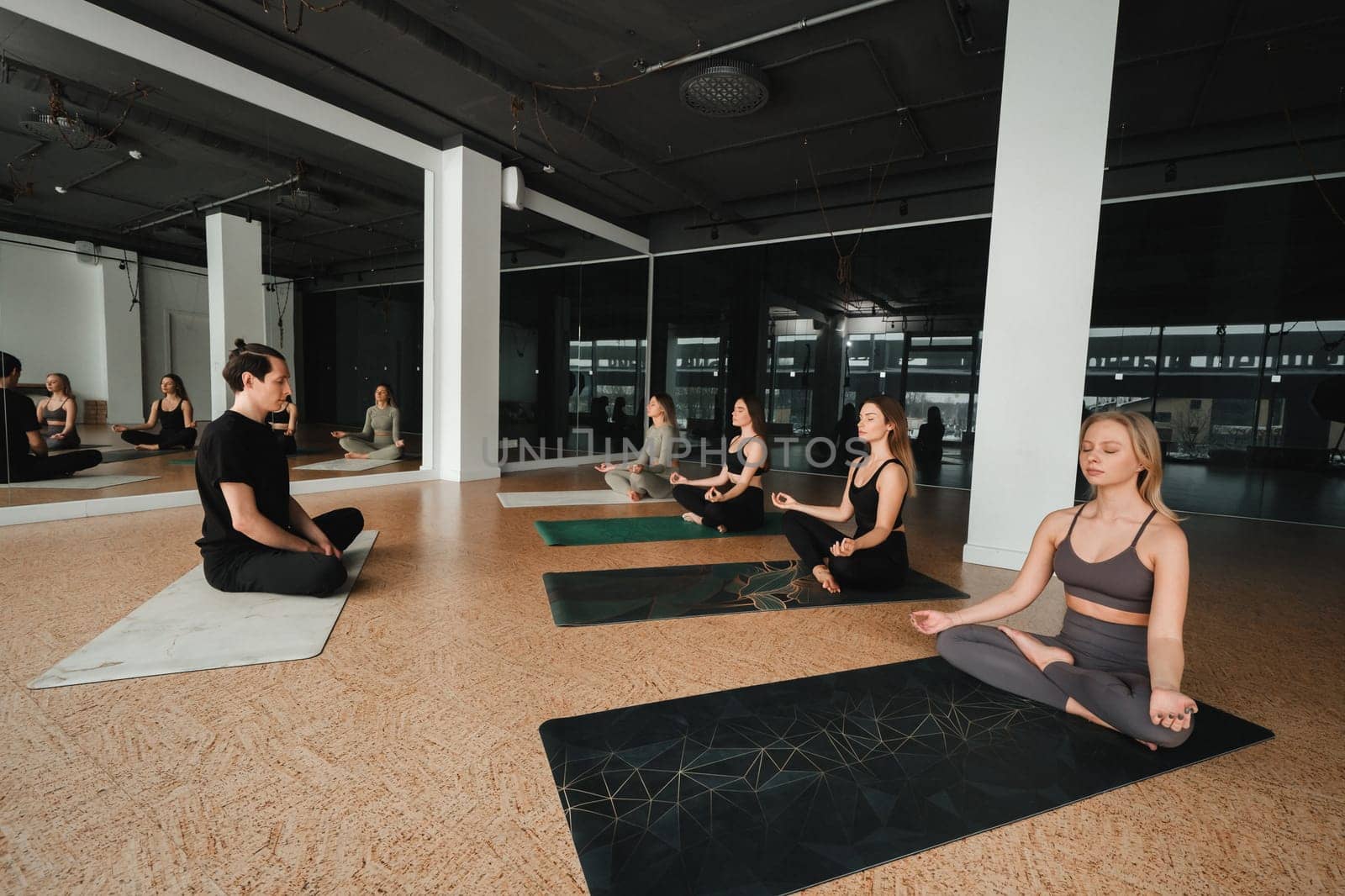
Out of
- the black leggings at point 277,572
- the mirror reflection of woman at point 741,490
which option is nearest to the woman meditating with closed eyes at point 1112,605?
the mirror reflection of woman at point 741,490

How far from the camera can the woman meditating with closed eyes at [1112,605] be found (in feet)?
5.40

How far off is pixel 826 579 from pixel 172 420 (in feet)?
14.8

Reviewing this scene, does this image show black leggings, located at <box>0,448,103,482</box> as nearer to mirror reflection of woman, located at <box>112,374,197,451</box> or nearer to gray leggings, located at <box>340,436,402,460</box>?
mirror reflection of woman, located at <box>112,374,197,451</box>

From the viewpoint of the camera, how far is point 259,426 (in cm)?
268

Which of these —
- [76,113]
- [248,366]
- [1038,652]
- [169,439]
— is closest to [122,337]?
[169,439]

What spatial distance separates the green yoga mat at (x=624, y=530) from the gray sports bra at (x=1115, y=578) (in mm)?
2058

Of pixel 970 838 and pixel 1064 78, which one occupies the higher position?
pixel 1064 78

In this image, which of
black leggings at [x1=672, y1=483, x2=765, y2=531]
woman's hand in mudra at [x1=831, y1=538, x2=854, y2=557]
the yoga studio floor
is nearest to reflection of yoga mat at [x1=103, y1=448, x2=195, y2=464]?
the yoga studio floor

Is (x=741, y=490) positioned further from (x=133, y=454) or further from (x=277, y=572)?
(x=133, y=454)

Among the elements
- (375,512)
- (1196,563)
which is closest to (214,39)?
(375,512)

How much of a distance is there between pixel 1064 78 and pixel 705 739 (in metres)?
3.97

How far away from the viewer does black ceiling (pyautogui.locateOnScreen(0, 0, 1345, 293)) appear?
13.0 feet

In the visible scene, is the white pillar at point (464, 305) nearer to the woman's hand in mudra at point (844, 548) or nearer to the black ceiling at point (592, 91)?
the black ceiling at point (592, 91)

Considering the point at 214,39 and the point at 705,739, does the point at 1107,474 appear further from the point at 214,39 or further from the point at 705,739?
the point at 214,39
